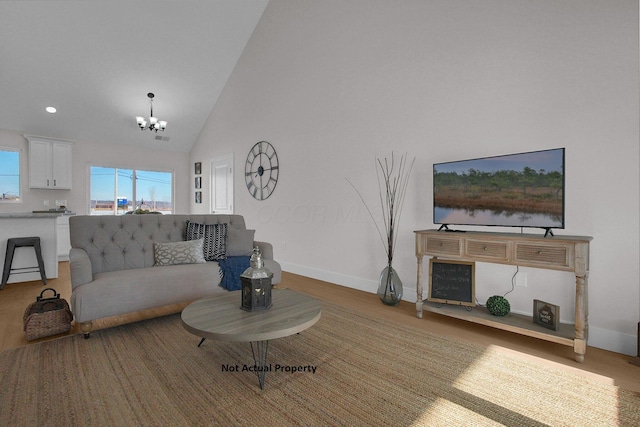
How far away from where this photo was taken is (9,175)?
5703mm

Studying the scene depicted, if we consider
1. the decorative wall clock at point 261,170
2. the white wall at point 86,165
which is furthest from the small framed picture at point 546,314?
the white wall at point 86,165

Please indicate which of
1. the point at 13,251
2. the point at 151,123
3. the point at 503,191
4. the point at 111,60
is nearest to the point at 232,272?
the point at 503,191

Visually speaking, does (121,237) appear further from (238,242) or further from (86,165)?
(86,165)

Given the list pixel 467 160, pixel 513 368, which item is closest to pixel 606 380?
pixel 513 368

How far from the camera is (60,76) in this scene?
5168mm

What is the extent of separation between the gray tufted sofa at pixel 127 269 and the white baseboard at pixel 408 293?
111 cm

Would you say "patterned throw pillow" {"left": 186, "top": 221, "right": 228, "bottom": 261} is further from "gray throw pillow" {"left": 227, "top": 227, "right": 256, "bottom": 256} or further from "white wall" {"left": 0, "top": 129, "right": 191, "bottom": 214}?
"white wall" {"left": 0, "top": 129, "right": 191, "bottom": 214}

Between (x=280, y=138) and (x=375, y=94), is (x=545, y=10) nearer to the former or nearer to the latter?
(x=375, y=94)

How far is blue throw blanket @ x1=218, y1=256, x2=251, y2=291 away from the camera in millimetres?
2936

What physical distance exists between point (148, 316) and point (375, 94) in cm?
343

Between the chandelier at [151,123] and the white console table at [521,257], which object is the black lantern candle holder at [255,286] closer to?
the white console table at [521,257]

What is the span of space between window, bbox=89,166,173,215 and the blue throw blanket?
4349 millimetres

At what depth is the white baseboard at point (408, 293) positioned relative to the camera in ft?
7.22

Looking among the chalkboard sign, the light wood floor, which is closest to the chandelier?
the light wood floor
